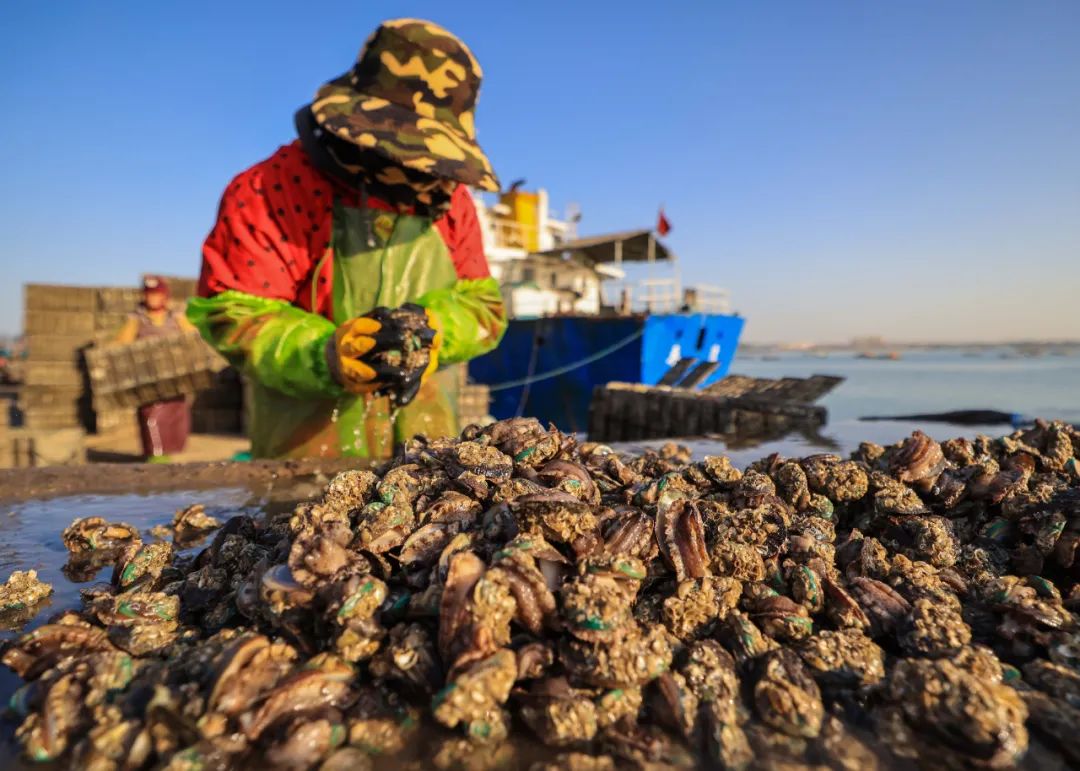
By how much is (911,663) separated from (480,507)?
1261 millimetres

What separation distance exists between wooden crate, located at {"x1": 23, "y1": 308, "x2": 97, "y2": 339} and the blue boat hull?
10.5 m

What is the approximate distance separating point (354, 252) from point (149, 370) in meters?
8.09

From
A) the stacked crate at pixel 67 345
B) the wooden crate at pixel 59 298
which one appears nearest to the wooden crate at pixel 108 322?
the stacked crate at pixel 67 345

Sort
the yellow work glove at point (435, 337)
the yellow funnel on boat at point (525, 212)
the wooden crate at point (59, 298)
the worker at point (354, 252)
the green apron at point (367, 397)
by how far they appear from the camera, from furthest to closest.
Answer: the yellow funnel on boat at point (525, 212) → the wooden crate at point (59, 298) → the green apron at point (367, 397) → the yellow work glove at point (435, 337) → the worker at point (354, 252)

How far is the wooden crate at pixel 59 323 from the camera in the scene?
11336 millimetres

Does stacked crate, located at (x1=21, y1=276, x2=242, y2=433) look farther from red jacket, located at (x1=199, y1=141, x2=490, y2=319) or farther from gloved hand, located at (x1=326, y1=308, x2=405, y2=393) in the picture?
gloved hand, located at (x1=326, y1=308, x2=405, y2=393)

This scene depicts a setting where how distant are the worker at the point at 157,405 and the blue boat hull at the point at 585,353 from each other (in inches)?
392

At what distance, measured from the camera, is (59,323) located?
11656 millimetres

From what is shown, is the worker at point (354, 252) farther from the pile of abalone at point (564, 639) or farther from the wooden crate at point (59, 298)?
the wooden crate at point (59, 298)

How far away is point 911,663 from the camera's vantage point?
54.1 inches

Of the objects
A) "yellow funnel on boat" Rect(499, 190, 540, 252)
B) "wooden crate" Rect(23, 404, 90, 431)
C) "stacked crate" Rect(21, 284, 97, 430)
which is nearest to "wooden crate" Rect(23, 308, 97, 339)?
"stacked crate" Rect(21, 284, 97, 430)

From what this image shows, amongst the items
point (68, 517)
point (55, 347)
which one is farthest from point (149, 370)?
point (68, 517)

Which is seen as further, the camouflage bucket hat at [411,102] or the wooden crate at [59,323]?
the wooden crate at [59,323]

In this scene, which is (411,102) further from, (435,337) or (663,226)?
(663,226)
